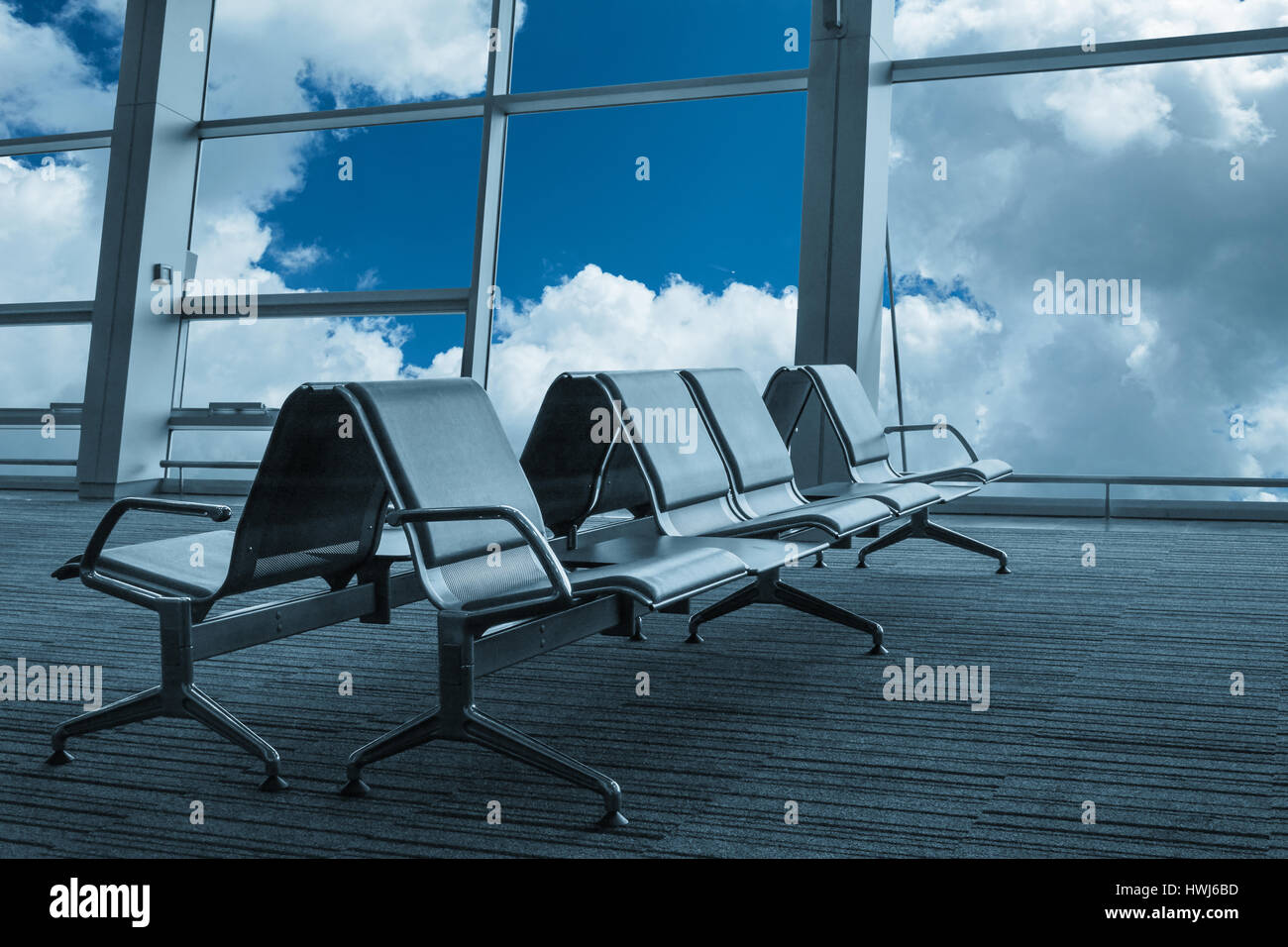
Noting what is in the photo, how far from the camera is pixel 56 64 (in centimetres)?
780

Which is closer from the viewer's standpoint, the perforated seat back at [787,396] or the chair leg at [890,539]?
the perforated seat back at [787,396]

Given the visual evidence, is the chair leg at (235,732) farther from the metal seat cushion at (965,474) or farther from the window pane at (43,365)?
the window pane at (43,365)

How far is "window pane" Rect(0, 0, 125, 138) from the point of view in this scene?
7727mm

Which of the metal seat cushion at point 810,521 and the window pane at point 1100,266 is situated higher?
the window pane at point 1100,266

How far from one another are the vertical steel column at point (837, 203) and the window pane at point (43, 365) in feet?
15.4

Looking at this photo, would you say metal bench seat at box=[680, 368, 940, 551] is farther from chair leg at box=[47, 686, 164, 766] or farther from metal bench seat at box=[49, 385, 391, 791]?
chair leg at box=[47, 686, 164, 766]

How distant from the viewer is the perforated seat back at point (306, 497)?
2031 mm

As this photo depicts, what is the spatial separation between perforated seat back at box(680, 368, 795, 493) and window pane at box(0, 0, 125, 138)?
19.7 ft

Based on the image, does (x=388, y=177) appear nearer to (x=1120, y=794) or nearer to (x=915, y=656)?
(x=915, y=656)

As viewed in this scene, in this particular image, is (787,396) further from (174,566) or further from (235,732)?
(235,732)

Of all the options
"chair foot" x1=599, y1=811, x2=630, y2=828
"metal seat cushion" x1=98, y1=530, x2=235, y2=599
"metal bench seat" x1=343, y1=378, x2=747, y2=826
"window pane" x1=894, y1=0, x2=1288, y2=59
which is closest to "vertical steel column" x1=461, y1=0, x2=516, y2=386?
"window pane" x1=894, y1=0, x2=1288, y2=59

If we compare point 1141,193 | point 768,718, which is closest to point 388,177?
point 1141,193

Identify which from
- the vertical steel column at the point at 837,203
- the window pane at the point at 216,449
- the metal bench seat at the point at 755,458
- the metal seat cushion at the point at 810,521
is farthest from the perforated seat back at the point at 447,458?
the window pane at the point at 216,449

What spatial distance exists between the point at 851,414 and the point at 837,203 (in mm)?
1993
